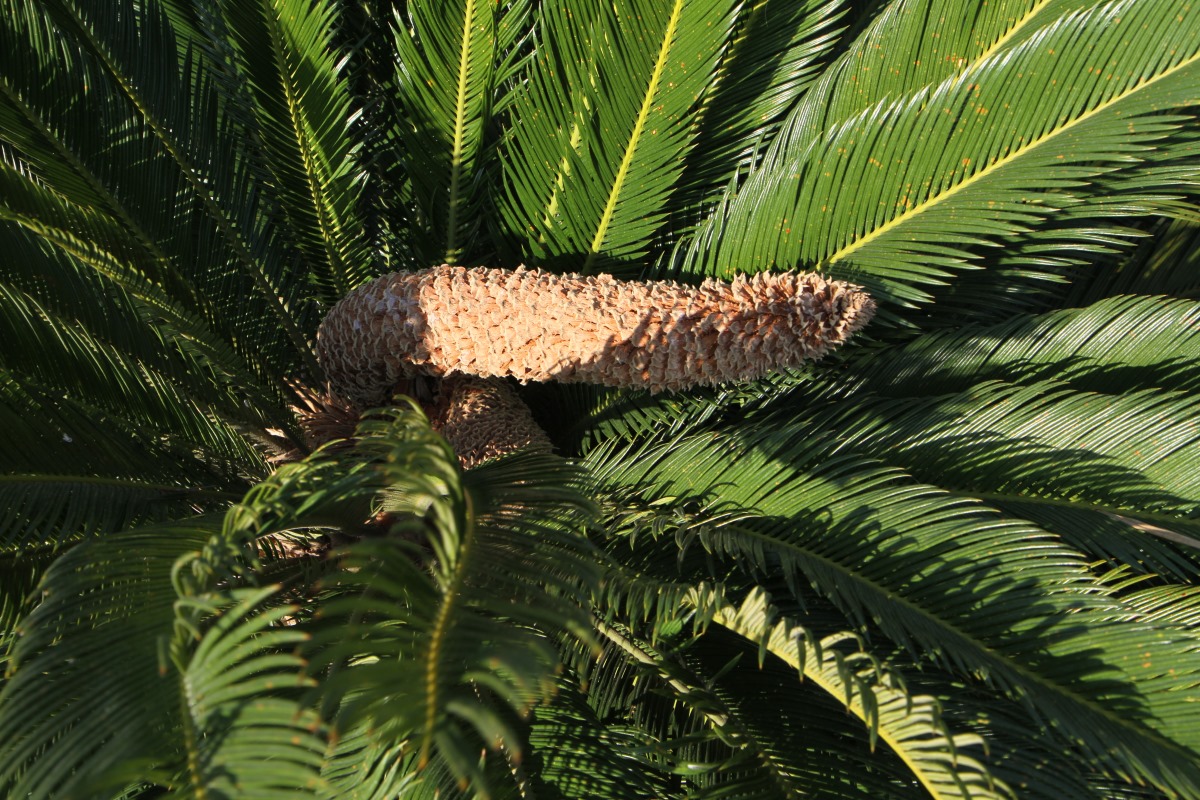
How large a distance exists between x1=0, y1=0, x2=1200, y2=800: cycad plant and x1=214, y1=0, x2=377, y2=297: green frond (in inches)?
0.5

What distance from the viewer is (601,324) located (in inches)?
91.7

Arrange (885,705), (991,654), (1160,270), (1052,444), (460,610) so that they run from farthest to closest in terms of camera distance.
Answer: (1160,270), (1052,444), (991,654), (885,705), (460,610)

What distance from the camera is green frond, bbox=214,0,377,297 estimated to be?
8.60 feet

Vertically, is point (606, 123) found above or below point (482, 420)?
above

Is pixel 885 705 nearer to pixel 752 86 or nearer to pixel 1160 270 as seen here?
pixel 752 86

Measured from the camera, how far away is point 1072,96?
2.30m

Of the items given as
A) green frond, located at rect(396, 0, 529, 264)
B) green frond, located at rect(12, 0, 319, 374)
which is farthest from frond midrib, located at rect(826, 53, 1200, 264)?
green frond, located at rect(12, 0, 319, 374)

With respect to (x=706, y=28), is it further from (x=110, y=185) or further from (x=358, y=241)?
(x=110, y=185)

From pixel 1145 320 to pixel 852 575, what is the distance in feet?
3.79

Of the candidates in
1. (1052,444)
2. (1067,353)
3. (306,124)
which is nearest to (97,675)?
(306,124)

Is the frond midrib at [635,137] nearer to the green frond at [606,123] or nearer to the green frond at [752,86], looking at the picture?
the green frond at [606,123]

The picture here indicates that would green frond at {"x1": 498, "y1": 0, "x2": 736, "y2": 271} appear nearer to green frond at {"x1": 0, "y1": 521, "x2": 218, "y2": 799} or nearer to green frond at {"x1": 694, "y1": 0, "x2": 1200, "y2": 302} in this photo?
green frond at {"x1": 694, "y1": 0, "x2": 1200, "y2": 302}

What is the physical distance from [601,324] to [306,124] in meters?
1.09

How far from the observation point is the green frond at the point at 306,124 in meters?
2.62
